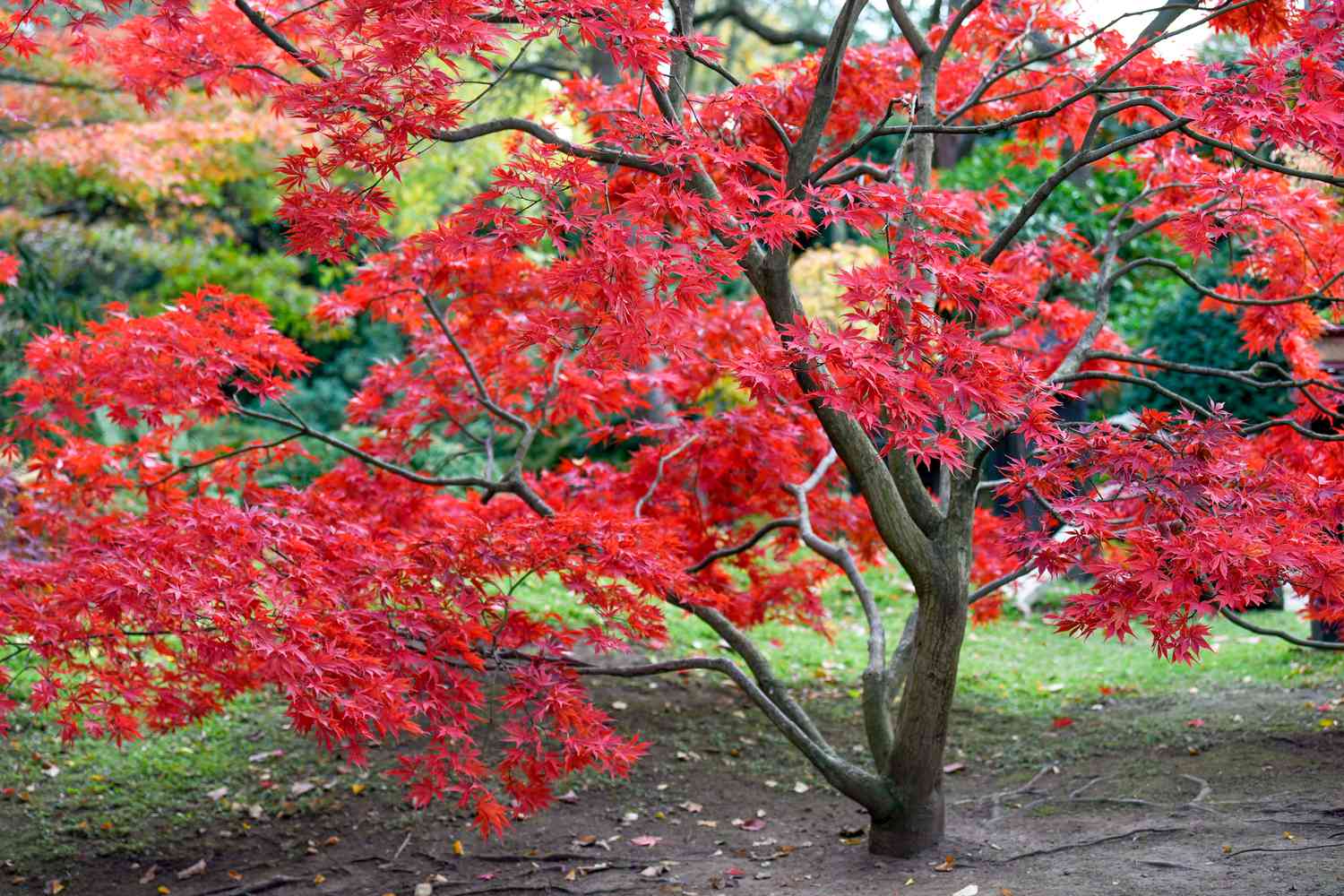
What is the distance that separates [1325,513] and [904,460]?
1.14 meters

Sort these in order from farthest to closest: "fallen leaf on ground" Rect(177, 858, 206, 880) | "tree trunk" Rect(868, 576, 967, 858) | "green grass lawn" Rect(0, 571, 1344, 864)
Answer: "green grass lawn" Rect(0, 571, 1344, 864), "fallen leaf on ground" Rect(177, 858, 206, 880), "tree trunk" Rect(868, 576, 967, 858)

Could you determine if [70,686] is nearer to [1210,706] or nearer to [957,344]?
[957,344]

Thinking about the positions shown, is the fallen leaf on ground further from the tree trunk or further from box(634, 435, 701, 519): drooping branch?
the tree trunk

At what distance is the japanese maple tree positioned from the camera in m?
2.83

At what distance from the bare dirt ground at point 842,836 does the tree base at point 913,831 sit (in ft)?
0.18

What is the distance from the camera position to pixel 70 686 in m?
3.53

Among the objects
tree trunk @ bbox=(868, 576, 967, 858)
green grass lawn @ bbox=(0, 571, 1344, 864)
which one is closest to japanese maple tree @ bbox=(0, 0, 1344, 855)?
tree trunk @ bbox=(868, 576, 967, 858)

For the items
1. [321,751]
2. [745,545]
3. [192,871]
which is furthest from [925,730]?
[321,751]

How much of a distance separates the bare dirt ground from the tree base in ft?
0.18

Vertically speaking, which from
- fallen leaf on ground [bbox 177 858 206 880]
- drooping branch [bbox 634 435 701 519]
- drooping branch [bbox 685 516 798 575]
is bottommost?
fallen leaf on ground [bbox 177 858 206 880]

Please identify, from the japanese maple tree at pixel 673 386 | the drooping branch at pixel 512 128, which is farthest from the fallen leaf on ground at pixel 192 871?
the drooping branch at pixel 512 128

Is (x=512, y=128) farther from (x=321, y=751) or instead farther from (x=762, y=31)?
(x=762, y=31)

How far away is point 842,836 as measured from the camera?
4227 mm

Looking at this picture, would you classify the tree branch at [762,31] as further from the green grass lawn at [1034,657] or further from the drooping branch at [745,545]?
the drooping branch at [745,545]
